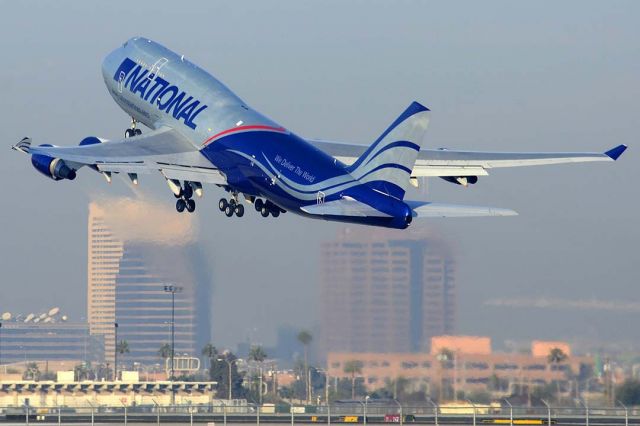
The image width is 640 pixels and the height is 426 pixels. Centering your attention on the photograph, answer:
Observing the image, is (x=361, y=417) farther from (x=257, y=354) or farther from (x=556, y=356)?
(x=257, y=354)

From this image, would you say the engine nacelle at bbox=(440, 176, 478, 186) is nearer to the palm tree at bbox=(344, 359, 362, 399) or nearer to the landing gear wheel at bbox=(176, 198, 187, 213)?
the palm tree at bbox=(344, 359, 362, 399)

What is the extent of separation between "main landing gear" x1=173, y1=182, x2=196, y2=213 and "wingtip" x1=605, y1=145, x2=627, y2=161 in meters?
24.4

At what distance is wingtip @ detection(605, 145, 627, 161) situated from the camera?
82.8m

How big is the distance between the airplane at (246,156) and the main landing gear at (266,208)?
6 centimetres

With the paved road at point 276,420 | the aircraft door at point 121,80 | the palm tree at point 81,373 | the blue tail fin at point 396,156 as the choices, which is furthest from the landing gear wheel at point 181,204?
the palm tree at point 81,373

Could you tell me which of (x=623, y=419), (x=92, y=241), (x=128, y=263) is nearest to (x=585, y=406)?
(x=623, y=419)

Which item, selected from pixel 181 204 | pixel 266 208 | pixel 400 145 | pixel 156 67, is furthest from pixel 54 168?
pixel 400 145

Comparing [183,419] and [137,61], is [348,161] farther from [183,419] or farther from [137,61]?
[183,419]

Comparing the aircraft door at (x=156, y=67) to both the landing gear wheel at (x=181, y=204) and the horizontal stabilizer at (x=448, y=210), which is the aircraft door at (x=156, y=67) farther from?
the horizontal stabilizer at (x=448, y=210)

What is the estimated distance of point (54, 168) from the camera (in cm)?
8925

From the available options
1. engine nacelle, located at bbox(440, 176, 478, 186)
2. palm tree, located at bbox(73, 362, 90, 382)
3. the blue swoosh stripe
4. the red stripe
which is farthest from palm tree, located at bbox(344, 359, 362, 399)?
palm tree, located at bbox(73, 362, 90, 382)

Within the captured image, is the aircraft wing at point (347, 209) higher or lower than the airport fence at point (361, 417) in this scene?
higher

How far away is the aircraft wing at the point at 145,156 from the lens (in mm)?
87750

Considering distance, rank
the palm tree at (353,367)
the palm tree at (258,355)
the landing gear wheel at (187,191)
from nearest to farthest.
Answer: the landing gear wheel at (187,191) < the palm tree at (353,367) < the palm tree at (258,355)
